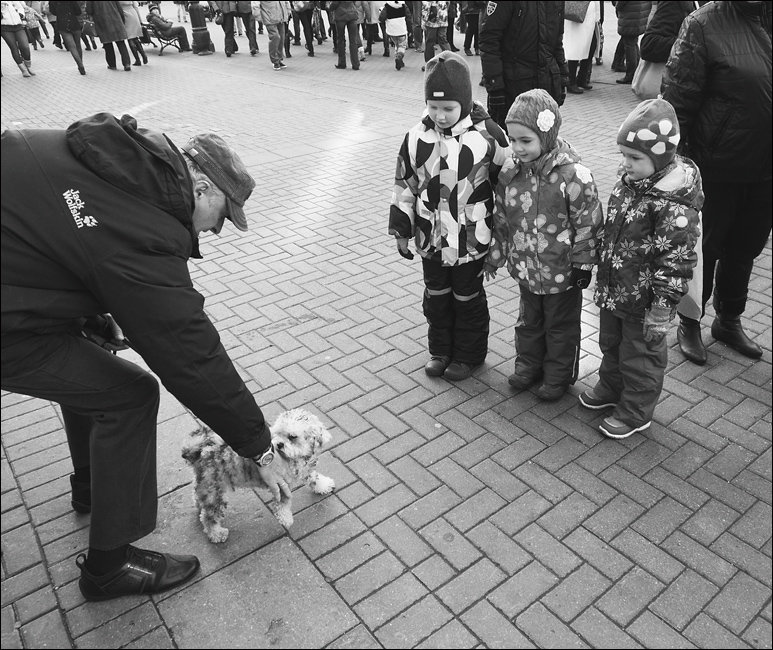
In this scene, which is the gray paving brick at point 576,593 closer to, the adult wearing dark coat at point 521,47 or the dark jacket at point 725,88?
the dark jacket at point 725,88

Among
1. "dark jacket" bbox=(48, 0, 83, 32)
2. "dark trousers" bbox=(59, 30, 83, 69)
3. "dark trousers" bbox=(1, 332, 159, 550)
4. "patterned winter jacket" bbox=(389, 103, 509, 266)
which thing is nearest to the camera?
"dark trousers" bbox=(1, 332, 159, 550)

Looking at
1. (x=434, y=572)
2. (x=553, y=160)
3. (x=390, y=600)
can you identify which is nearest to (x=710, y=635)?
(x=434, y=572)

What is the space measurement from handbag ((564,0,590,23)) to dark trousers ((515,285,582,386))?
318 inches

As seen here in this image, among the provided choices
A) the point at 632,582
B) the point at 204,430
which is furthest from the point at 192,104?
the point at 632,582

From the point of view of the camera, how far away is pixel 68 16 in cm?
1550

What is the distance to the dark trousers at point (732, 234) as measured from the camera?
3664 mm

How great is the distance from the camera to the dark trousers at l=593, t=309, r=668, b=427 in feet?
10.7

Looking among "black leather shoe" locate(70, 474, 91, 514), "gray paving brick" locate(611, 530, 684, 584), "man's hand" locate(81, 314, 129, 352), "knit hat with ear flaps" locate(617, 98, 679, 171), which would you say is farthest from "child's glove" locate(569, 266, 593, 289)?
"black leather shoe" locate(70, 474, 91, 514)

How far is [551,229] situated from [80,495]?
107 inches

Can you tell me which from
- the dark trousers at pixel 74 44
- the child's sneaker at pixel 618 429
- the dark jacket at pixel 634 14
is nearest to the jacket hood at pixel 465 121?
the child's sneaker at pixel 618 429

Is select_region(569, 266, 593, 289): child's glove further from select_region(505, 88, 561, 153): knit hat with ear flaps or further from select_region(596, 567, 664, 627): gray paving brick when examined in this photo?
select_region(596, 567, 664, 627): gray paving brick

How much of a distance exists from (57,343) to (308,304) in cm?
271

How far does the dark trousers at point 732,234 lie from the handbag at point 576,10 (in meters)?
7.33

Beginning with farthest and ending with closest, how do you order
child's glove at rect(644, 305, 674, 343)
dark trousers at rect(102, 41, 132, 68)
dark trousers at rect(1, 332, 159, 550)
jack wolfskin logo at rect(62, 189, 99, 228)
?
dark trousers at rect(102, 41, 132, 68) → child's glove at rect(644, 305, 674, 343) → dark trousers at rect(1, 332, 159, 550) → jack wolfskin logo at rect(62, 189, 99, 228)
